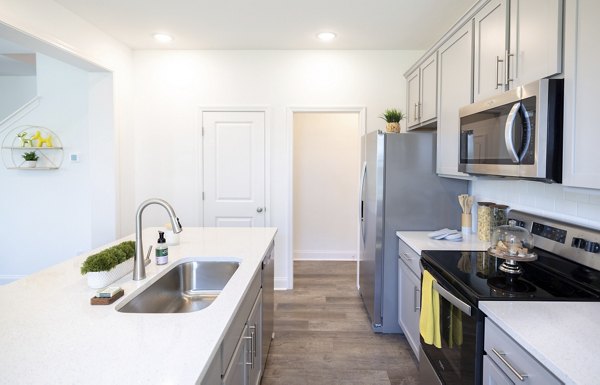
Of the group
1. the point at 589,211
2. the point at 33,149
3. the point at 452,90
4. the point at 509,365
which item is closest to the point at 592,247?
the point at 589,211

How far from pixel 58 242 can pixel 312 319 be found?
297cm

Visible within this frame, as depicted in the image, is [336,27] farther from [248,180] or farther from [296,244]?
[296,244]

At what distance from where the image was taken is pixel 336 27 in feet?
10.8

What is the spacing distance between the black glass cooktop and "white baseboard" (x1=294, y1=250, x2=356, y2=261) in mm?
3305

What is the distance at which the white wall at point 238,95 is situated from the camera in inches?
154

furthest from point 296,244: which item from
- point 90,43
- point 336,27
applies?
point 90,43

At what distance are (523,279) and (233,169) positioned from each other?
9.99 ft

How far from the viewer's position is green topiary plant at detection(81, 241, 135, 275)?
4.75 feet

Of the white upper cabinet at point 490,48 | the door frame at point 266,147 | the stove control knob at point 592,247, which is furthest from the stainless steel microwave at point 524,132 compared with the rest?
the door frame at point 266,147

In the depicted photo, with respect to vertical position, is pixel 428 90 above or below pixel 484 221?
above

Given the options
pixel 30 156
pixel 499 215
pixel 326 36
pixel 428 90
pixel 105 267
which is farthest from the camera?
pixel 30 156

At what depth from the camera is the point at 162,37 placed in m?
3.56

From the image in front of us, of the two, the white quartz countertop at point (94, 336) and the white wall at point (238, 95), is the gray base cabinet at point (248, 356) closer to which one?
the white quartz countertop at point (94, 336)

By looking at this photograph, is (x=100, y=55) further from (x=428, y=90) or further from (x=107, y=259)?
(x=428, y=90)
